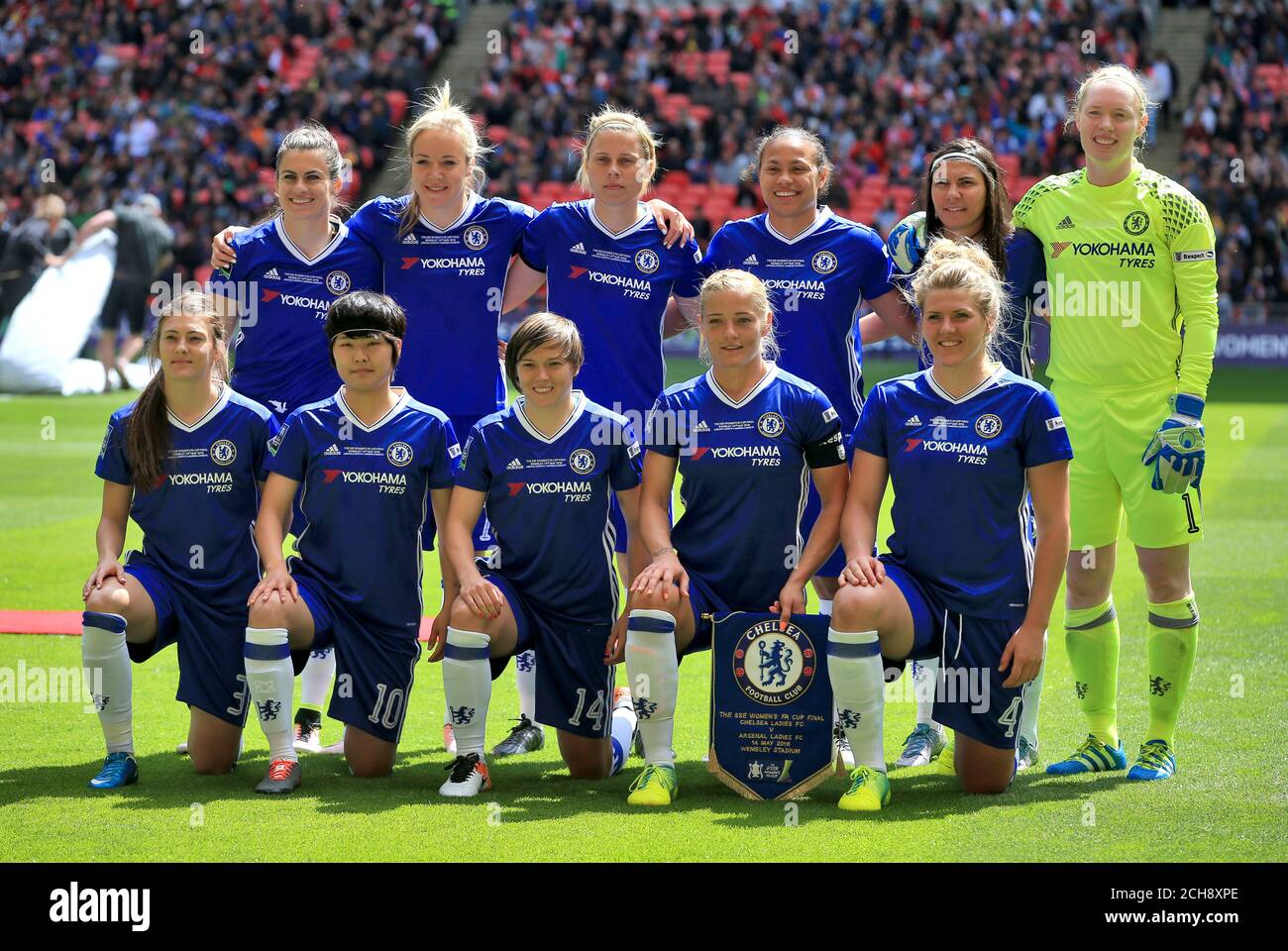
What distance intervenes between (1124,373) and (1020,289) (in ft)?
1.63

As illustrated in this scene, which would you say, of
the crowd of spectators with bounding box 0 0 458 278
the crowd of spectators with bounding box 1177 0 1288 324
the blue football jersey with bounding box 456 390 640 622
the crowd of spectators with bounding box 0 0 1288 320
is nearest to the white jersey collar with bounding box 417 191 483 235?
the blue football jersey with bounding box 456 390 640 622

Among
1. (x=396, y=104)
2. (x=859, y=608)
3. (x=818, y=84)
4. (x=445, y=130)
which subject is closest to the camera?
(x=859, y=608)

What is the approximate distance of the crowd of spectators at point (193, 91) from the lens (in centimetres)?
2673

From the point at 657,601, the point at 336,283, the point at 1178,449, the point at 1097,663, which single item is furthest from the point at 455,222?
the point at 1097,663

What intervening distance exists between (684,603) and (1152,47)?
85.8 ft

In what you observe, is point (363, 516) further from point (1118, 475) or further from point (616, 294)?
point (1118, 475)

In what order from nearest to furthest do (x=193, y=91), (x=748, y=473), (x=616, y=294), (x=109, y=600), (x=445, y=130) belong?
(x=109, y=600), (x=748, y=473), (x=445, y=130), (x=616, y=294), (x=193, y=91)

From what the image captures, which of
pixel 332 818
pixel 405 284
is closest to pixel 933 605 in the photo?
pixel 332 818

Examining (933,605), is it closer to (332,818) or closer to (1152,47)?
(332,818)

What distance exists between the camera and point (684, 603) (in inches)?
197

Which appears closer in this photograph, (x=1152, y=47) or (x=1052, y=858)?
(x=1052, y=858)

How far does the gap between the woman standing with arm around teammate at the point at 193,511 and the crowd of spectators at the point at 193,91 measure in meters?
20.6

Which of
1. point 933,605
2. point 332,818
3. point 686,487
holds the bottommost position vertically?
point 332,818

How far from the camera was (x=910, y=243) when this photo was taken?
5.71 m
